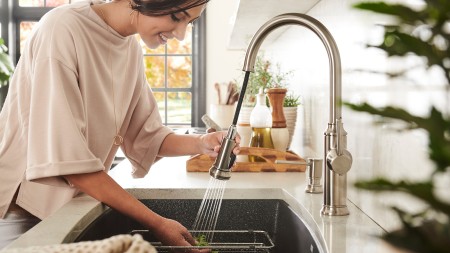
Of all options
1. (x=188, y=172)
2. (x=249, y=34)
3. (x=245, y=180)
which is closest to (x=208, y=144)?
(x=245, y=180)

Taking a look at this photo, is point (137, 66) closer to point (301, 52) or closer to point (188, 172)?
point (188, 172)

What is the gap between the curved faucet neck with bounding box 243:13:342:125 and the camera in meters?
1.24

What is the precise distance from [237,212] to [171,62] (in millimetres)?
3879

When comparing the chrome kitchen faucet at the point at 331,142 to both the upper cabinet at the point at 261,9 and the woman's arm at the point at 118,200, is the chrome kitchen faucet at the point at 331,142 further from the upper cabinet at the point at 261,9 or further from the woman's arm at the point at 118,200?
the upper cabinet at the point at 261,9

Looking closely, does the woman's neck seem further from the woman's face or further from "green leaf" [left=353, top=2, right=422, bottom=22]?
"green leaf" [left=353, top=2, right=422, bottom=22]

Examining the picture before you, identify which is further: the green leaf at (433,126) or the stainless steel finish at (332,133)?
the stainless steel finish at (332,133)

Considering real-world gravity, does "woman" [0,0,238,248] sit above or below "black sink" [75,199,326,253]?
above

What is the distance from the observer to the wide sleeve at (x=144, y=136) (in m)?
1.90

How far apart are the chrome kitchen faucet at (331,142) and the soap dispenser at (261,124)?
30.6 inches

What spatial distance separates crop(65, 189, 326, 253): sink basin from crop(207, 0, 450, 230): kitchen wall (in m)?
0.18

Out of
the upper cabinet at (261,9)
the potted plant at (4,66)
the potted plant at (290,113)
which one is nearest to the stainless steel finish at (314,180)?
the upper cabinet at (261,9)

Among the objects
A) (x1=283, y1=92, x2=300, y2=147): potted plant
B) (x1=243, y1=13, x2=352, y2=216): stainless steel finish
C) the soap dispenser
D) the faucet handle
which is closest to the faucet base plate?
(x1=243, y1=13, x2=352, y2=216): stainless steel finish

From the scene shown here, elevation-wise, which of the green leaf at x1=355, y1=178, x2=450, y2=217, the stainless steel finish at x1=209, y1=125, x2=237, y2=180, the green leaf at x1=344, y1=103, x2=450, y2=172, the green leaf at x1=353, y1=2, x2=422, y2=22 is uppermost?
A: the green leaf at x1=353, y1=2, x2=422, y2=22

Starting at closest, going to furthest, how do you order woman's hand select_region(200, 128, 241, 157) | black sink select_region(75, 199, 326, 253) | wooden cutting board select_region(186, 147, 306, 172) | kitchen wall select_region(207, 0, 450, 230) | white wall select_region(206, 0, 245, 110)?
kitchen wall select_region(207, 0, 450, 230), black sink select_region(75, 199, 326, 253), woman's hand select_region(200, 128, 241, 157), wooden cutting board select_region(186, 147, 306, 172), white wall select_region(206, 0, 245, 110)
